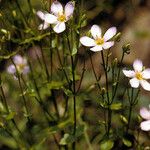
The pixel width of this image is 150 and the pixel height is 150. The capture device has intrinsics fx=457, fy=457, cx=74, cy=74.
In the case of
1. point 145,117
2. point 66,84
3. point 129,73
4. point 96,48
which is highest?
point 96,48

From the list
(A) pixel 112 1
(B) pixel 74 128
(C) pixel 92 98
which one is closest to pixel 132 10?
(A) pixel 112 1

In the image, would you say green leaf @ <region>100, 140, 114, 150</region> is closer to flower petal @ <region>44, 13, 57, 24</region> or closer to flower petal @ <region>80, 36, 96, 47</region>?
flower petal @ <region>80, 36, 96, 47</region>

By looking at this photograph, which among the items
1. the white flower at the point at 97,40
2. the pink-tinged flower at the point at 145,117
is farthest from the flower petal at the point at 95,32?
the pink-tinged flower at the point at 145,117

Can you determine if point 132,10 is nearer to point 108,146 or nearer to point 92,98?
point 92,98

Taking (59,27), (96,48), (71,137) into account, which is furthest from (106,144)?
(59,27)

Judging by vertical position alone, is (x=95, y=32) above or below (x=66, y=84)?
above

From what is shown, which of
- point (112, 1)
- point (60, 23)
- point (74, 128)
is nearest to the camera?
point (60, 23)

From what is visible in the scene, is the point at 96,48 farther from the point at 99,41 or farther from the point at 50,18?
the point at 50,18

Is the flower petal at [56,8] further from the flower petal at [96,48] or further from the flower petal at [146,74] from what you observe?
the flower petal at [146,74]
